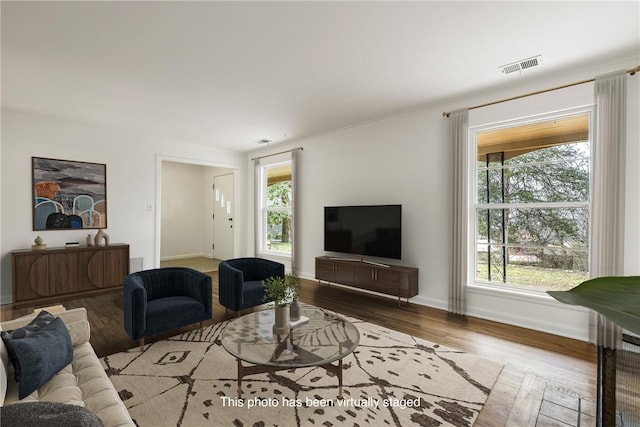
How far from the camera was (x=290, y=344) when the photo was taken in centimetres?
230

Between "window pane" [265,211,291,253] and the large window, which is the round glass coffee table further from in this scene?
"window pane" [265,211,291,253]

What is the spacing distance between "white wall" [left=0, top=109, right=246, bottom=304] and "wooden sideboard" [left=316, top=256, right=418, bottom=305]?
334cm

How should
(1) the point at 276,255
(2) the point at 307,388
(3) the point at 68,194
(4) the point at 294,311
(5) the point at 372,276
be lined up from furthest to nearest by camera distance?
1. (1) the point at 276,255
2. (3) the point at 68,194
3. (5) the point at 372,276
4. (4) the point at 294,311
5. (2) the point at 307,388

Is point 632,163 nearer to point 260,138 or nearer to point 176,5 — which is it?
point 176,5

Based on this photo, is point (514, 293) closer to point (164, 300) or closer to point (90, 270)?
point (164, 300)

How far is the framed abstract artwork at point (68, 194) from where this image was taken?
4641 mm

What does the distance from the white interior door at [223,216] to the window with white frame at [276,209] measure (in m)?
1.03

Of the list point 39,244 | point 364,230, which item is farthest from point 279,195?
point 39,244

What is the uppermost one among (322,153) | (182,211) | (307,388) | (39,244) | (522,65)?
(522,65)

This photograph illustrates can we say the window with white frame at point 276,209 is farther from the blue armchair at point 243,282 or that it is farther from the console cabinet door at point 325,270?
the blue armchair at point 243,282

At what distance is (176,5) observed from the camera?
223 centimetres

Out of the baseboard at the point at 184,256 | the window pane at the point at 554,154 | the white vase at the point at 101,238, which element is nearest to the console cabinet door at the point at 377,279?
the window pane at the point at 554,154

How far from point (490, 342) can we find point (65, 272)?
5.60m

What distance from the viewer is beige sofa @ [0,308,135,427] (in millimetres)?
1502
